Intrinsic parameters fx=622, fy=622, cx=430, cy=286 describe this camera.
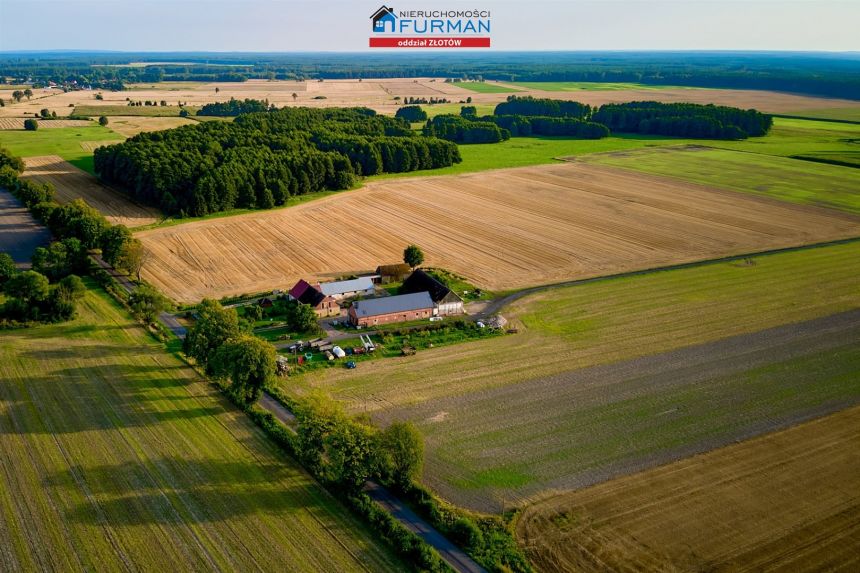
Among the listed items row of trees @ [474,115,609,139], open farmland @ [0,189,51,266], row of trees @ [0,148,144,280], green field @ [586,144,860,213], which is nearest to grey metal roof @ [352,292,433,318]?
row of trees @ [0,148,144,280]

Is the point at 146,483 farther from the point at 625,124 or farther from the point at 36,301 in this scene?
the point at 625,124

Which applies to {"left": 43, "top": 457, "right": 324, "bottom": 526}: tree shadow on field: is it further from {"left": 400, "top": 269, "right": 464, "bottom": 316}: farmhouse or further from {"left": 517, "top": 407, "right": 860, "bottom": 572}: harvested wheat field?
{"left": 400, "top": 269, "right": 464, "bottom": 316}: farmhouse

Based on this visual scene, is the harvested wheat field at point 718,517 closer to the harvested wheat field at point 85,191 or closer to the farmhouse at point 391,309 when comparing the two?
the farmhouse at point 391,309

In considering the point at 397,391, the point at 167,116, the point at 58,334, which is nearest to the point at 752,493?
the point at 397,391

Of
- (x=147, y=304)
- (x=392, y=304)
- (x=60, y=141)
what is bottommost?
(x=392, y=304)

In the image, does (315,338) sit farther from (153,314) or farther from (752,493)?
(752,493)

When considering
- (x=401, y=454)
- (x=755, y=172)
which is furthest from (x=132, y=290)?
(x=755, y=172)

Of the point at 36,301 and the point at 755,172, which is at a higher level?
the point at 755,172

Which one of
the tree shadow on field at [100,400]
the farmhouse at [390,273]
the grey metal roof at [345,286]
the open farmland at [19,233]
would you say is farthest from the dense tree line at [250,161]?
the tree shadow on field at [100,400]
